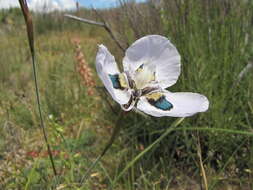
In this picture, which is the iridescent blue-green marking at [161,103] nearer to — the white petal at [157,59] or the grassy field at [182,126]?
the white petal at [157,59]

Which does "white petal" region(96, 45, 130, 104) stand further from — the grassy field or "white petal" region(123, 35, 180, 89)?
the grassy field

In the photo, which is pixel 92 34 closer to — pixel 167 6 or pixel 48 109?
pixel 48 109

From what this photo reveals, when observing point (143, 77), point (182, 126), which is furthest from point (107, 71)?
point (182, 126)

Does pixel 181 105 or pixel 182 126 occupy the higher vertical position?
pixel 181 105

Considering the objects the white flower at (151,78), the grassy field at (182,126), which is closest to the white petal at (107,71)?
the white flower at (151,78)

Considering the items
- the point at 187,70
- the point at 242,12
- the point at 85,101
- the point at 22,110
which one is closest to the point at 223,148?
the point at 187,70

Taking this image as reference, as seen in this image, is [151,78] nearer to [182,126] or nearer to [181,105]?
[181,105]

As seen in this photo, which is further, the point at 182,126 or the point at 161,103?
the point at 182,126
